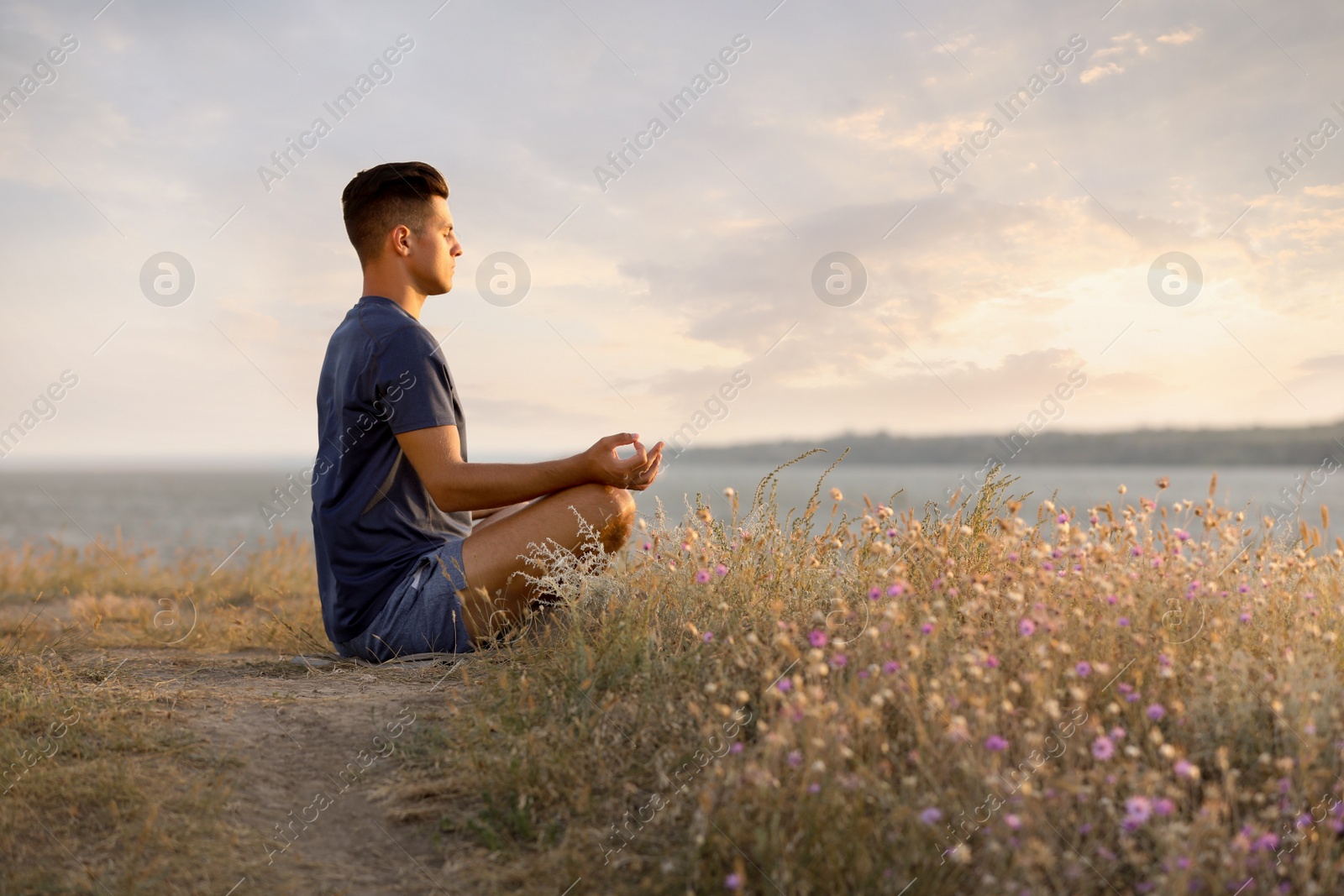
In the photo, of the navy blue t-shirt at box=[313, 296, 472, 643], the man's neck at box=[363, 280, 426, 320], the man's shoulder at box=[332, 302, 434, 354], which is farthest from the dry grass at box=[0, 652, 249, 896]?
the man's neck at box=[363, 280, 426, 320]

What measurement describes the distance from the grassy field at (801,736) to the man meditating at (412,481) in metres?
0.24

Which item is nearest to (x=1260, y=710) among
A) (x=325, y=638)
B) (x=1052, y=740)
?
(x=1052, y=740)

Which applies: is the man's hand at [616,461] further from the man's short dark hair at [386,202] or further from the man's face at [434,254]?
the man's short dark hair at [386,202]

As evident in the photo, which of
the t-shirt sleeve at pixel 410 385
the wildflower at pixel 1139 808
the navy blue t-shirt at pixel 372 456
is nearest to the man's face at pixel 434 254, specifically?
the navy blue t-shirt at pixel 372 456

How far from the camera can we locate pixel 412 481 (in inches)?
172

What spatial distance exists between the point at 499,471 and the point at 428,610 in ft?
2.61

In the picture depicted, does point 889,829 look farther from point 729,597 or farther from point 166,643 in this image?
point 166,643

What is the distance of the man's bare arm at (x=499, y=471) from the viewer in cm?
393

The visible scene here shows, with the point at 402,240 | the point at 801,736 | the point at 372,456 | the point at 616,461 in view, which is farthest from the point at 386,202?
the point at 801,736

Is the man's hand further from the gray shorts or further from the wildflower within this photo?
the wildflower

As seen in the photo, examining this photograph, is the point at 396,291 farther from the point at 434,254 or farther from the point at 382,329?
the point at 382,329

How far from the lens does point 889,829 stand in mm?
2428

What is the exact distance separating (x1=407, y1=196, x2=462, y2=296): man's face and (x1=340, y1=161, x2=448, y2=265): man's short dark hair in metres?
0.05

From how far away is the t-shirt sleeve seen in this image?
3961mm
